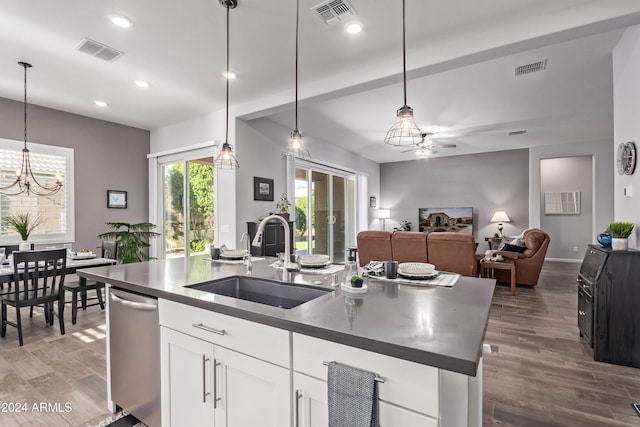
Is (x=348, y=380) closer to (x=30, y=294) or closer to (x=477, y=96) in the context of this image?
(x=30, y=294)

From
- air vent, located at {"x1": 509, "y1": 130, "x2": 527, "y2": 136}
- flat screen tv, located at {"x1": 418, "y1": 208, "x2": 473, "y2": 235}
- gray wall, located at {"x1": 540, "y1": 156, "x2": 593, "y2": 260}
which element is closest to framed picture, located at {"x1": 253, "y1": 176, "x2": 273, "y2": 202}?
air vent, located at {"x1": 509, "y1": 130, "x2": 527, "y2": 136}

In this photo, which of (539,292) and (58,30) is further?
(539,292)

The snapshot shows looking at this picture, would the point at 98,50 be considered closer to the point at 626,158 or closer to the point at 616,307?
the point at 626,158

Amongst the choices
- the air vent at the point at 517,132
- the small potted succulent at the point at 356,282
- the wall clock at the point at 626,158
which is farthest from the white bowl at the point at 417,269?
the air vent at the point at 517,132

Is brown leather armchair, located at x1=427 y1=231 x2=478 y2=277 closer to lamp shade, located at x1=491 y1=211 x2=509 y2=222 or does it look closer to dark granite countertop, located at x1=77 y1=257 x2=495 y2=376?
dark granite countertop, located at x1=77 y1=257 x2=495 y2=376

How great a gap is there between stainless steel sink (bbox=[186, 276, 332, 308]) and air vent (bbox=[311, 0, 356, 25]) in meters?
2.14

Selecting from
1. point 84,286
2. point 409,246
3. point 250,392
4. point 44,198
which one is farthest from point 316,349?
point 44,198

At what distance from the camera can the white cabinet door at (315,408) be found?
974mm

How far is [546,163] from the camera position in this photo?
8.55 m

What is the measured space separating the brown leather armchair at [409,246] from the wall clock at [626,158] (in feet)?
7.85

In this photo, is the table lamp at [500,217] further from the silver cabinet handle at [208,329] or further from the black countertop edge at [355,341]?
the silver cabinet handle at [208,329]

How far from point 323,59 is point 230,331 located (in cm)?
293

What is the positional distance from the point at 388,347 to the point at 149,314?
1.39m

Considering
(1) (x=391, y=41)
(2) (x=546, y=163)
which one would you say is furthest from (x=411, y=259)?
(2) (x=546, y=163)
